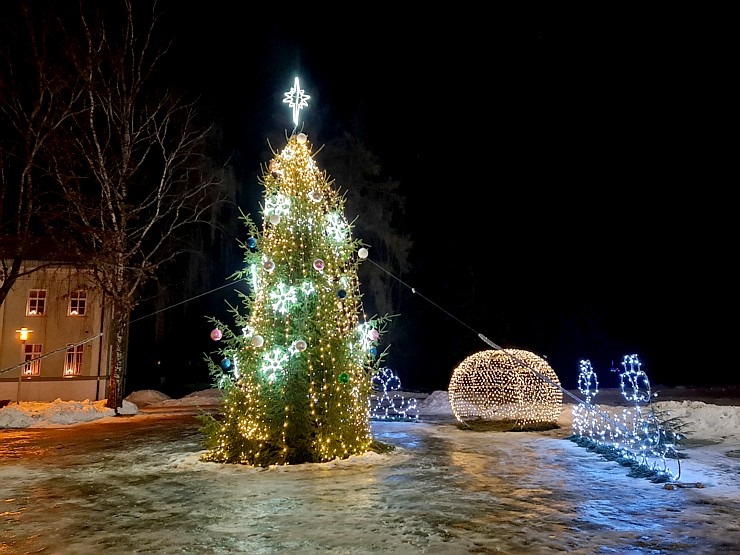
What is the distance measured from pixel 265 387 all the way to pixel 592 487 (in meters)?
4.73

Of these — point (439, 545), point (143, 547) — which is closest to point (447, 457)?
point (439, 545)

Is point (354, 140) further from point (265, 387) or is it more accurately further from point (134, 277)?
point (265, 387)

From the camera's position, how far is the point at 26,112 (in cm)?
1866

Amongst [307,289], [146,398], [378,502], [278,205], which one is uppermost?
[278,205]

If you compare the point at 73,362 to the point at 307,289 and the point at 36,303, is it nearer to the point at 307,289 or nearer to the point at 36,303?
the point at 36,303

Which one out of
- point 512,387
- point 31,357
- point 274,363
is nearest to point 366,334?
point 274,363

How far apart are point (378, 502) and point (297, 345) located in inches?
116

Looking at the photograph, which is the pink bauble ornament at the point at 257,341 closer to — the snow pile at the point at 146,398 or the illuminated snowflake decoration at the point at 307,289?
the illuminated snowflake decoration at the point at 307,289

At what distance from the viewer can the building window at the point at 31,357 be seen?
22797 millimetres

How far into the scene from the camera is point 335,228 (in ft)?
32.5

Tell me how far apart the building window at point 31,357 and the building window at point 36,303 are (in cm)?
129

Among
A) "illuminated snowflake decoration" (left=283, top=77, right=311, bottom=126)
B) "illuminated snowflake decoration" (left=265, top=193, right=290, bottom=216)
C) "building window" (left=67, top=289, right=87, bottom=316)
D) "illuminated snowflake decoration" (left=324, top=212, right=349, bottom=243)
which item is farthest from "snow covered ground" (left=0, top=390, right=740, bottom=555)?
"building window" (left=67, top=289, right=87, bottom=316)

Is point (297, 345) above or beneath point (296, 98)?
beneath

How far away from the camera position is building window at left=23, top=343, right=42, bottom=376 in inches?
898
